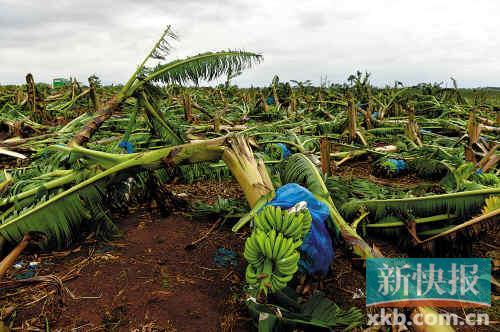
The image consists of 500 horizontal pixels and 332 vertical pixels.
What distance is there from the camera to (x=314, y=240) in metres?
1.63

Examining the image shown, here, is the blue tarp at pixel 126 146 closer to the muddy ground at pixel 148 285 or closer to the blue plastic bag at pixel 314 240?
the muddy ground at pixel 148 285

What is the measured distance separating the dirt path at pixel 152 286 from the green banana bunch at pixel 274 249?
0.96 ft

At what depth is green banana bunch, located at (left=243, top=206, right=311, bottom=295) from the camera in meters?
1.35

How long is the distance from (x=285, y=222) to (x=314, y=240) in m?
0.28

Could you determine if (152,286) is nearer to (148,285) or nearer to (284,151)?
(148,285)

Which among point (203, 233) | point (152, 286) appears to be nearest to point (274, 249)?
point (152, 286)

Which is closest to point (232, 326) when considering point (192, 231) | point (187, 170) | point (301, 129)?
point (192, 231)

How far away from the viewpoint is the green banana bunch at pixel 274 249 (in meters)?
1.35

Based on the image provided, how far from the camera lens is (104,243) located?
7.11 ft

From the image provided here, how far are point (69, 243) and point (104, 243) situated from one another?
19 cm

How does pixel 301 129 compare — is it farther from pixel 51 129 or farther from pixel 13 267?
pixel 13 267

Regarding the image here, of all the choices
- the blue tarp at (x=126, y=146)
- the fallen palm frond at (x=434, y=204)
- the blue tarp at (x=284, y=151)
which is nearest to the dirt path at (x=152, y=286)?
the fallen palm frond at (x=434, y=204)

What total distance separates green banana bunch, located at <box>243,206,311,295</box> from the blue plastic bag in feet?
0.61

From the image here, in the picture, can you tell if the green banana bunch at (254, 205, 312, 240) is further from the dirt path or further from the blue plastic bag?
the dirt path
